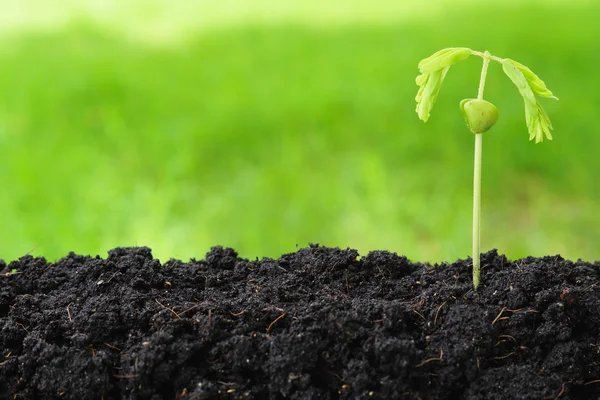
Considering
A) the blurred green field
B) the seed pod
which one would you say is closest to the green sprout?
the seed pod

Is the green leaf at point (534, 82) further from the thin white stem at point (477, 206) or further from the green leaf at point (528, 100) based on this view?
the thin white stem at point (477, 206)

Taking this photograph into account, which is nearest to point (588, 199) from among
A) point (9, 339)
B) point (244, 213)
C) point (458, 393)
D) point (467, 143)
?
point (467, 143)

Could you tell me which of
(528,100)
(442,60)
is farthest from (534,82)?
(442,60)

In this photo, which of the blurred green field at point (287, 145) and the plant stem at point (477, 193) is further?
the blurred green field at point (287, 145)

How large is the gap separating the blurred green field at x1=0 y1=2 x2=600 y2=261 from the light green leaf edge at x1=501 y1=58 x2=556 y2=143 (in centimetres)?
192

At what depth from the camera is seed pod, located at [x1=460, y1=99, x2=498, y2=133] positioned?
4.90ft

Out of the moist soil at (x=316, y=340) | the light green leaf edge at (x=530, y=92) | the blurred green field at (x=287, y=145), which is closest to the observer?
the moist soil at (x=316, y=340)

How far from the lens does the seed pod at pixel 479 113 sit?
149 cm

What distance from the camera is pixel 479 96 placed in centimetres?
154

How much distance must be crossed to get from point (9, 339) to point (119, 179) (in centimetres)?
269

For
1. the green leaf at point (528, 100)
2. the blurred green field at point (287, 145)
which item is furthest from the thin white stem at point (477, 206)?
the blurred green field at point (287, 145)

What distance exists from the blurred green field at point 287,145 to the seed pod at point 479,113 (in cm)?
200

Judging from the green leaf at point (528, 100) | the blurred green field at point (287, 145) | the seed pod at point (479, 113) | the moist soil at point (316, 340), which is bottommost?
the moist soil at point (316, 340)

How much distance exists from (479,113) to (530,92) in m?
0.11
